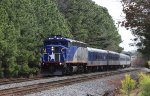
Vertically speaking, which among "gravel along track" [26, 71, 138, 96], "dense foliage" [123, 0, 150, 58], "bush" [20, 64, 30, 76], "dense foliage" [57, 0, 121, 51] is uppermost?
"dense foliage" [57, 0, 121, 51]

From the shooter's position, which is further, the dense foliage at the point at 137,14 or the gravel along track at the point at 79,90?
the dense foliage at the point at 137,14

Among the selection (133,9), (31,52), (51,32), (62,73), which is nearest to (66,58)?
(62,73)

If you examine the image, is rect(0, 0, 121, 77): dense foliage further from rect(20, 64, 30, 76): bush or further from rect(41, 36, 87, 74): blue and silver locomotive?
rect(41, 36, 87, 74): blue and silver locomotive

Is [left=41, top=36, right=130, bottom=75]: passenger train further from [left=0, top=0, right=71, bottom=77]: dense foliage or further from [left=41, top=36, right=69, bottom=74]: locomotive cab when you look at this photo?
[left=0, top=0, right=71, bottom=77]: dense foliage

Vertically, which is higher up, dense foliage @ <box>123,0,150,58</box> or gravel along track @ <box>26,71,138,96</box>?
dense foliage @ <box>123,0,150,58</box>

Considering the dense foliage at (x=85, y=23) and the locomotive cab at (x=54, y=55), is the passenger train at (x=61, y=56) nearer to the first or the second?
the locomotive cab at (x=54, y=55)

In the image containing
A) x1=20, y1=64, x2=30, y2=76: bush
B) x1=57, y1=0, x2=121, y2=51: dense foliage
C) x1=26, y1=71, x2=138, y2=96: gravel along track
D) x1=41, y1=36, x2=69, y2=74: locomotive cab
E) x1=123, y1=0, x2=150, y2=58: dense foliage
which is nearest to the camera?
x1=26, y1=71, x2=138, y2=96: gravel along track

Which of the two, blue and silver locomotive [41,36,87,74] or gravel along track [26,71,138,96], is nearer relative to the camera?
gravel along track [26,71,138,96]

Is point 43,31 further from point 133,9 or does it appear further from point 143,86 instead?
point 143,86

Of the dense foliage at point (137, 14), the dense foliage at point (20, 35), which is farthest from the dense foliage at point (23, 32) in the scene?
the dense foliage at point (137, 14)

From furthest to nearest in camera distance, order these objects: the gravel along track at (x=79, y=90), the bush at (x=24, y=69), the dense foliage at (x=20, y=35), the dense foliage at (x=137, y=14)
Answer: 1. the bush at (x=24, y=69)
2. the dense foliage at (x=20, y=35)
3. the dense foliage at (x=137, y=14)
4. the gravel along track at (x=79, y=90)

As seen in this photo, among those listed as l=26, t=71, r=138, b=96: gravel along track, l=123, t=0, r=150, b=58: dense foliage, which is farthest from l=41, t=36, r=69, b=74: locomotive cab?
l=26, t=71, r=138, b=96: gravel along track

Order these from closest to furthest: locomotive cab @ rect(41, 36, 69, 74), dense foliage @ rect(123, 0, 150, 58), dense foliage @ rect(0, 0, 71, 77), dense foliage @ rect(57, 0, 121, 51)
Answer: dense foliage @ rect(123, 0, 150, 58) → dense foliage @ rect(0, 0, 71, 77) → locomotive cab @ rect(41, 36, 69, 74) → dense foliage @ rect(57, 0, 121, 51)

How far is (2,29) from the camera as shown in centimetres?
3466
